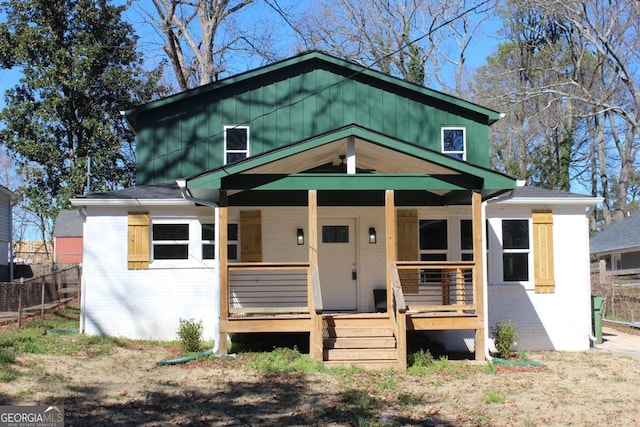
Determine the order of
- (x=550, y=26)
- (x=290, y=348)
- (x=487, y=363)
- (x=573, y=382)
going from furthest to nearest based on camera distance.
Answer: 1. (x=550, y=26)
2. (x=290, y=348)
3. (x=487, y=363)
4. (x=573, y=382)

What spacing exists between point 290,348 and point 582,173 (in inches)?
1221

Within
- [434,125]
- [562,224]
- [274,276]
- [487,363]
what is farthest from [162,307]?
[562,224]

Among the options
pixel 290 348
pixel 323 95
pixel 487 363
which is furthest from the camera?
pixel 323 95

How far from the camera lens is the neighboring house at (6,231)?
22719mm

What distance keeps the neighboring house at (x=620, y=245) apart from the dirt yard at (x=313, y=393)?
17.5 metres

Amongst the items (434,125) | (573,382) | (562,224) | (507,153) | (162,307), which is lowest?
(573,382)

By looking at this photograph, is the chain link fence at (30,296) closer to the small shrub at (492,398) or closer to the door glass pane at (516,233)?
the small shrub at (492,398)

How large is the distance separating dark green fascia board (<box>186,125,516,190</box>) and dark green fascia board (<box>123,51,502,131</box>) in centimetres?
446

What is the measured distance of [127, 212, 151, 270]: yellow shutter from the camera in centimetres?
1334

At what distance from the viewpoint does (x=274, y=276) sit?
1362 cm

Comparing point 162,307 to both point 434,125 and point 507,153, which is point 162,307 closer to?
point 434,125

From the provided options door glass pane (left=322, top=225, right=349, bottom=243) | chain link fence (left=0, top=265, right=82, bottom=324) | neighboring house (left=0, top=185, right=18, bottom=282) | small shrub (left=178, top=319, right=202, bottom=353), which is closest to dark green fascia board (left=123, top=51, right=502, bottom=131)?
door glass pane (left=322, top=225, right=349, bottom=243)

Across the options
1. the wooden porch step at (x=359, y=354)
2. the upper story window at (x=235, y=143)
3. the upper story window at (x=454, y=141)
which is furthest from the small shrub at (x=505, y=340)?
the upper story window at (x=235, y=143)

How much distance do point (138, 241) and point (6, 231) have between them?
41.2 ft
